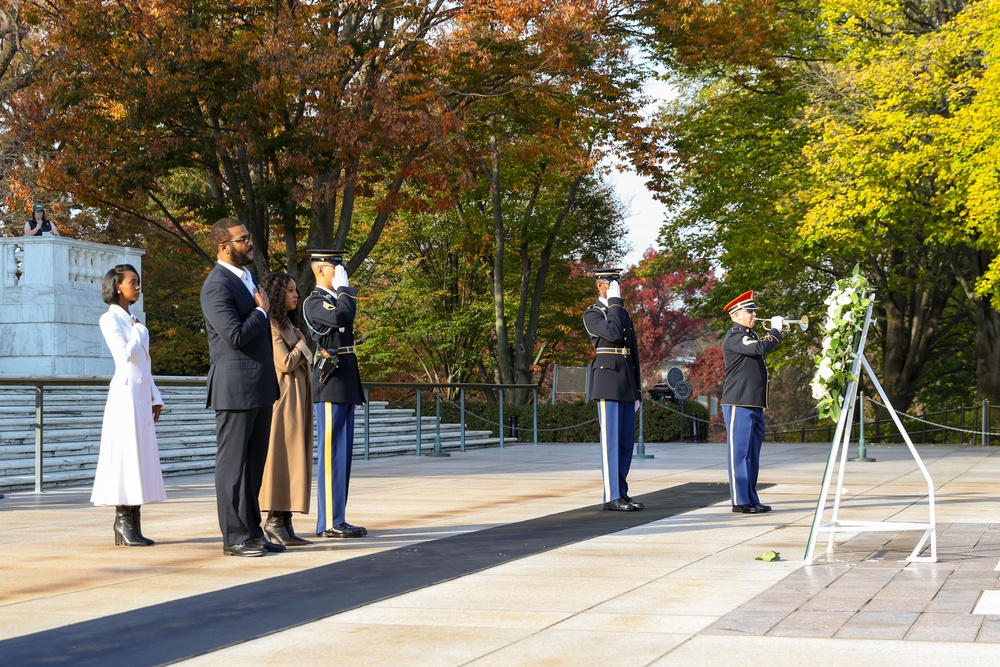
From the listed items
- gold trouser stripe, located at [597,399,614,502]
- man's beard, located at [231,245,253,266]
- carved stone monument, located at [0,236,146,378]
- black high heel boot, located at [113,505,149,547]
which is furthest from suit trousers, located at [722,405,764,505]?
carved stone monument, located at [0,236,146,378]

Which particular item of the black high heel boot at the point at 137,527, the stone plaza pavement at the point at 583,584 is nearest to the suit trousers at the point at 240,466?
the stone plaza pavement at the point at 583,584

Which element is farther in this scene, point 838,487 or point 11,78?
point 11,78

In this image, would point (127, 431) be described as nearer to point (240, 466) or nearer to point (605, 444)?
point (240, 466)

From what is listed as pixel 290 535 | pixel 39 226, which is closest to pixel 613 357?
pixel 290 535

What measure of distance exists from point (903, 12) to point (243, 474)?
22387 mm

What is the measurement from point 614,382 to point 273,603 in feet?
16.7

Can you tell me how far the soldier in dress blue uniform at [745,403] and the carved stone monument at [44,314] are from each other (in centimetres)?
1528

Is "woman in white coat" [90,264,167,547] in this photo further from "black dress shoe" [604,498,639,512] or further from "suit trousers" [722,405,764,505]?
"suit trousers" [722,405,764,505]

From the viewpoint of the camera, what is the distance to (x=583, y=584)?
7090mm

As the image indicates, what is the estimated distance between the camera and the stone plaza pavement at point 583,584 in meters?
5.32

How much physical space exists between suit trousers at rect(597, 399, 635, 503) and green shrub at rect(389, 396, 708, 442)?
46.4 feet

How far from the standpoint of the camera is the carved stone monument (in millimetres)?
23688

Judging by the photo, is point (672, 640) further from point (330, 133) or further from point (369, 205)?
point (369, 205)

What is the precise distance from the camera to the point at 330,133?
800 inches
